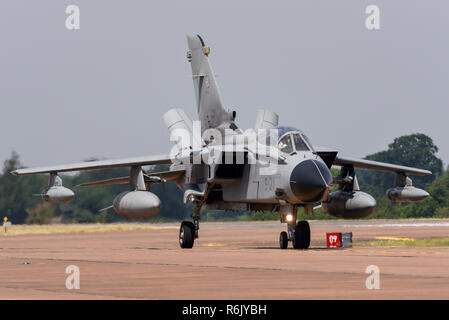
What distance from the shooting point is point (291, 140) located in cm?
2427

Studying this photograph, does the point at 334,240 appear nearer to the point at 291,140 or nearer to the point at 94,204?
the point at 291,140

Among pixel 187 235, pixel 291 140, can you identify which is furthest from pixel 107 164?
pixel 291 140

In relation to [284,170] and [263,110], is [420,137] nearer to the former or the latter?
[263,110]

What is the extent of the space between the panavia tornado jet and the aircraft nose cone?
0.03 meters

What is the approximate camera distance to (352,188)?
28.5 metres

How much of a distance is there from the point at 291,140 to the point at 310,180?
150 cm

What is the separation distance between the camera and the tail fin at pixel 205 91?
97.9 ft

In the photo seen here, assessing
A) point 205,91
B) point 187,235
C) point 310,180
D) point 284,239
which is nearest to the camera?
point 310,180

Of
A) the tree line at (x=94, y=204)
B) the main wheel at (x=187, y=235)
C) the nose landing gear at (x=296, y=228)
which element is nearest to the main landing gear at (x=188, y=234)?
the main wheel at (x=187, y=235)

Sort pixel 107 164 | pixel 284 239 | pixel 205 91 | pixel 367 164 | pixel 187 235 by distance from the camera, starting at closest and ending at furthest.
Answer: pixel 284 239 → pixel 187 235 → pixel 107 164 → pixel 367 164 → pixel 205 91
